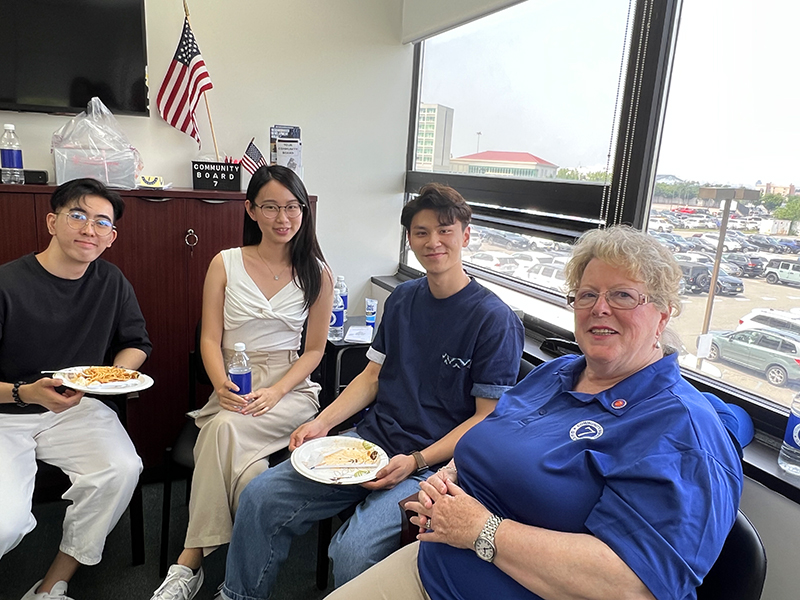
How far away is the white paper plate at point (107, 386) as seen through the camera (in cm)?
181

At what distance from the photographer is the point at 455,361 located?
1.79m

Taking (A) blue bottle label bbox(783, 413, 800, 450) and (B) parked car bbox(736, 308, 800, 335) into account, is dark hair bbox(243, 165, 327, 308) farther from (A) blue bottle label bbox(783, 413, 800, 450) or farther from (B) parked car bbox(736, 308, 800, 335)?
(A) blue bottle label bbox(783, 413, 800, 450)

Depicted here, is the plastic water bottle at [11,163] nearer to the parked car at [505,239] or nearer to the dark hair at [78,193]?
the dark hair at [78,193]

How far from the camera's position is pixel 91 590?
79.6 inches

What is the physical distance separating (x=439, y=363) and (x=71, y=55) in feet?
7.50

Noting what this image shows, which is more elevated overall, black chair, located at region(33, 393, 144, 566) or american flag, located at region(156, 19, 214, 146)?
american flag, located at region(156, 19, 214, 146)

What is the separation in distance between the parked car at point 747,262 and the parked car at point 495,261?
3.88 feet

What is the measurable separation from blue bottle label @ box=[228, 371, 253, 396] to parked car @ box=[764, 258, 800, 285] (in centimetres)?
170

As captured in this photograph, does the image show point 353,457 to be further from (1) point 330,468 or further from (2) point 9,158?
(2) point 9,158

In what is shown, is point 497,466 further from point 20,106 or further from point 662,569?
point 20,106

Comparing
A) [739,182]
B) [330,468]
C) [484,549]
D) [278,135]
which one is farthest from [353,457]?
[278,135]

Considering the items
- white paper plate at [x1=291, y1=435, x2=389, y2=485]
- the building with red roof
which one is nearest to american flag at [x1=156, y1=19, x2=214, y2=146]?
the building with red roof

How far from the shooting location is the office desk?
8.70 ft

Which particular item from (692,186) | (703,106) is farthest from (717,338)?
(703,106)
